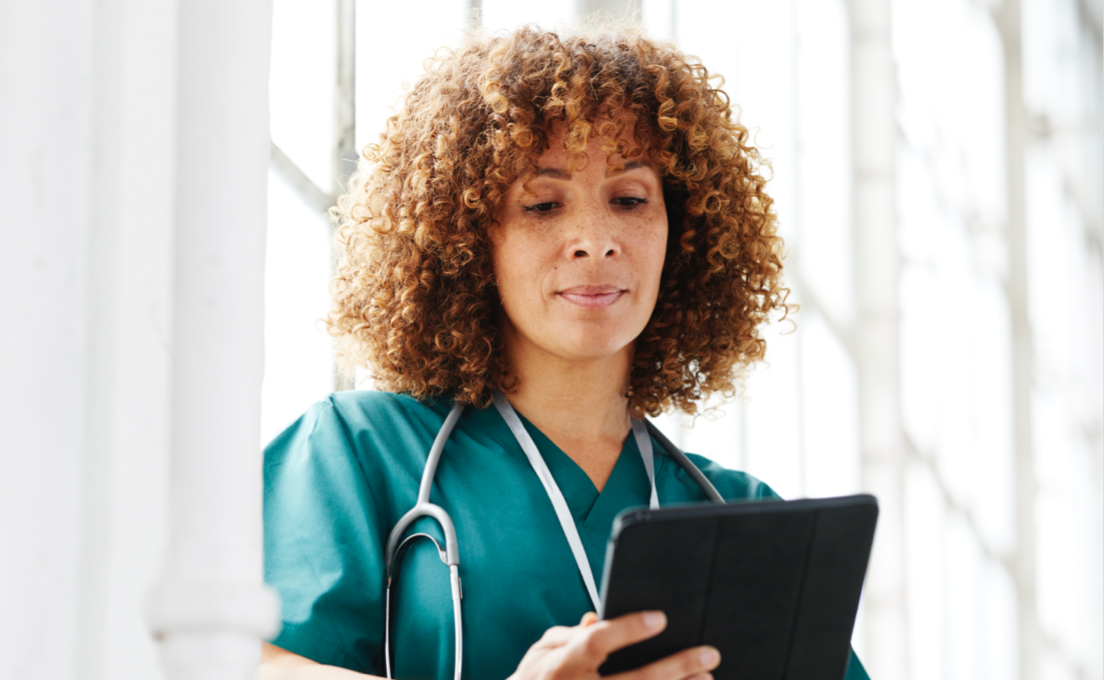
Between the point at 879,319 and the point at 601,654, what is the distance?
2217 millimetres

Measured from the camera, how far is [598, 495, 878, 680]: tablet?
825 millimetres


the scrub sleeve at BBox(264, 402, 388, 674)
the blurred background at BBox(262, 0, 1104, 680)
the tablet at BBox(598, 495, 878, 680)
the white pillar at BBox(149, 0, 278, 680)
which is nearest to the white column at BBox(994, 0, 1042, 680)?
the blurred background at BBox(262, 0, 1104, 680)

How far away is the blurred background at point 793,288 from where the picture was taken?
0.37 m

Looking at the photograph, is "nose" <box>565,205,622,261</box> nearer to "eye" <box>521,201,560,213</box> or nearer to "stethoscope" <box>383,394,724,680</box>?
"eye" <box>521,201,560,213</box>

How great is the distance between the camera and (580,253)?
1.24 meters

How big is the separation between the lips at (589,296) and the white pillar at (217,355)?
2.72ft

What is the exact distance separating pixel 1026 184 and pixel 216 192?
378 centimetres

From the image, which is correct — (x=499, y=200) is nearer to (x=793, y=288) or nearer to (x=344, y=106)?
(x=344, y=106)

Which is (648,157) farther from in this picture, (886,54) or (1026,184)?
(1026,184)

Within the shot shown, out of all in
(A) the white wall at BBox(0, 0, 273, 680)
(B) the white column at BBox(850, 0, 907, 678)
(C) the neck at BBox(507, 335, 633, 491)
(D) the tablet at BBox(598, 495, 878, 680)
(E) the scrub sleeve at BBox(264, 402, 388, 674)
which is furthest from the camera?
(B) the white column at BBox(850, 0, 907, 678)

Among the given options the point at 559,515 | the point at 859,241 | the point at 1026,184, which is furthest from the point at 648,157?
the point at 1026,184

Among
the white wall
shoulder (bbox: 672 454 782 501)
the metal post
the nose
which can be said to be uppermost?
the metal post

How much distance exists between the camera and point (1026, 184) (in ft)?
12.0

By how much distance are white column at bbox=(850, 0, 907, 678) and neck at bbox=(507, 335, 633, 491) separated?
165cm
